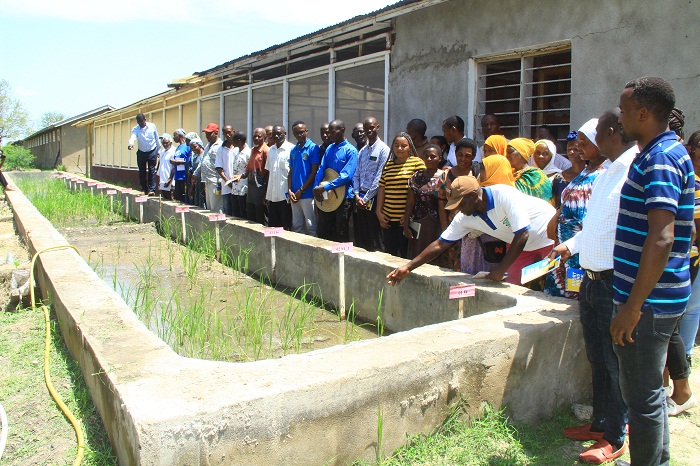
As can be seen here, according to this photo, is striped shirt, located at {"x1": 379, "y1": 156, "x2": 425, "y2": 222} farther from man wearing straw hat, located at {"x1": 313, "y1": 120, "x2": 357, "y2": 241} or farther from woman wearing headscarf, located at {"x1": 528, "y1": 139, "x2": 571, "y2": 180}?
woman wearing headscarf, located at {"x1": 528, "y1": 139, "x2": 571, "y2": 180}

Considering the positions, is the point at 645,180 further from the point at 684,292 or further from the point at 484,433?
the point at 484,433

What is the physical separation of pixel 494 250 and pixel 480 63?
349cm

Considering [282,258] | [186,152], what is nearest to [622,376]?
[282,258]

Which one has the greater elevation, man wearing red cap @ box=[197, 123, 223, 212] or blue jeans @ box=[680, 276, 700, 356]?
man wearing red cap @ box=[197, 123, 223, 212]

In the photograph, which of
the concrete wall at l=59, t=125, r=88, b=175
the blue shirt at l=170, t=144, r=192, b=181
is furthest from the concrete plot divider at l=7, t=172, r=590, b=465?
the concrete wall at l=59, t=125, r=88, b=175

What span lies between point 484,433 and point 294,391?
3.40ft

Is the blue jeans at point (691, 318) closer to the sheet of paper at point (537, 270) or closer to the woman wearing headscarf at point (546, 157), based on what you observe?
the sheet of paper at point (537, 270)

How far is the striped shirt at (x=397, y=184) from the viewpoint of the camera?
19.5 feet

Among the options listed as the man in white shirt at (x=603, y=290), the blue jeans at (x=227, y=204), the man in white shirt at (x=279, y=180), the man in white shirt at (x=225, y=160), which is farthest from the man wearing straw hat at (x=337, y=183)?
the man in white shirt at (x=603, y=290)

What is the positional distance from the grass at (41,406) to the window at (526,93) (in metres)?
5.04

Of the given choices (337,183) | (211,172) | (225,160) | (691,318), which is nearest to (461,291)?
(691,318)

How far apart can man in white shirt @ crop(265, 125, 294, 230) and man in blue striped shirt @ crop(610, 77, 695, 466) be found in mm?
5748

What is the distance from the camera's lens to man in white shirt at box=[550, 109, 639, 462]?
102 inches

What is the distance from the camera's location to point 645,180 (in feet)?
7.34
